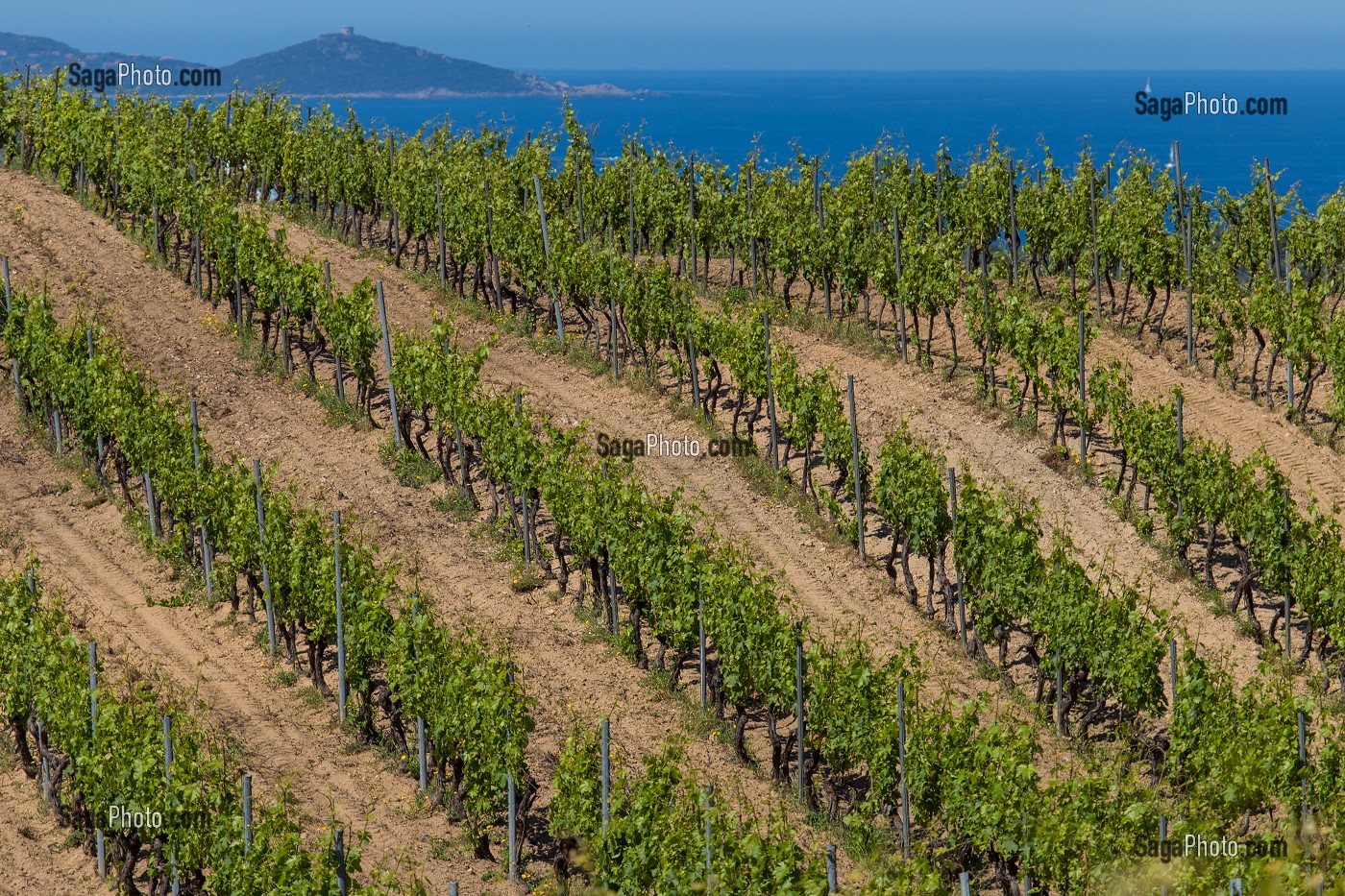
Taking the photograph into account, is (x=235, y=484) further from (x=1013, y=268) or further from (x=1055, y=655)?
(x=1013, y=268)

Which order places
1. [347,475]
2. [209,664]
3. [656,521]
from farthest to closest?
[347,475] → [209,664] → [656,521]

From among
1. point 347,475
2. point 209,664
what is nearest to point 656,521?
point 209,664

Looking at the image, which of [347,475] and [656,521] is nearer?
[656,521]

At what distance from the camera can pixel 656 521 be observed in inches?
737

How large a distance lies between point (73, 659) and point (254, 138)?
63.0 ft

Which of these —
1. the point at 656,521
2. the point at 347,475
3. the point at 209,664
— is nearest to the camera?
the point at 656,521

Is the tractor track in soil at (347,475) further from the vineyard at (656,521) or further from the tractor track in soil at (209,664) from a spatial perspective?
the tractor track in soil at (209,664)

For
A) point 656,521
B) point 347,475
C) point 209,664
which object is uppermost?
point 656,521

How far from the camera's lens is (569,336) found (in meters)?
27.7

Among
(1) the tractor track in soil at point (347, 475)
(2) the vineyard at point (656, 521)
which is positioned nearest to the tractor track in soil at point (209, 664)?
(2) the vineyard at point (656, 521)

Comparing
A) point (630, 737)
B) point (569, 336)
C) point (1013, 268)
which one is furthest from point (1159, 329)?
point (630, 737)

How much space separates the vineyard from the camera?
1494 cm

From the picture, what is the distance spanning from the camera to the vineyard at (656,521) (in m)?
14.9

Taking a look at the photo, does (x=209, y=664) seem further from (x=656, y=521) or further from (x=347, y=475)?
(x=656, y=521)
